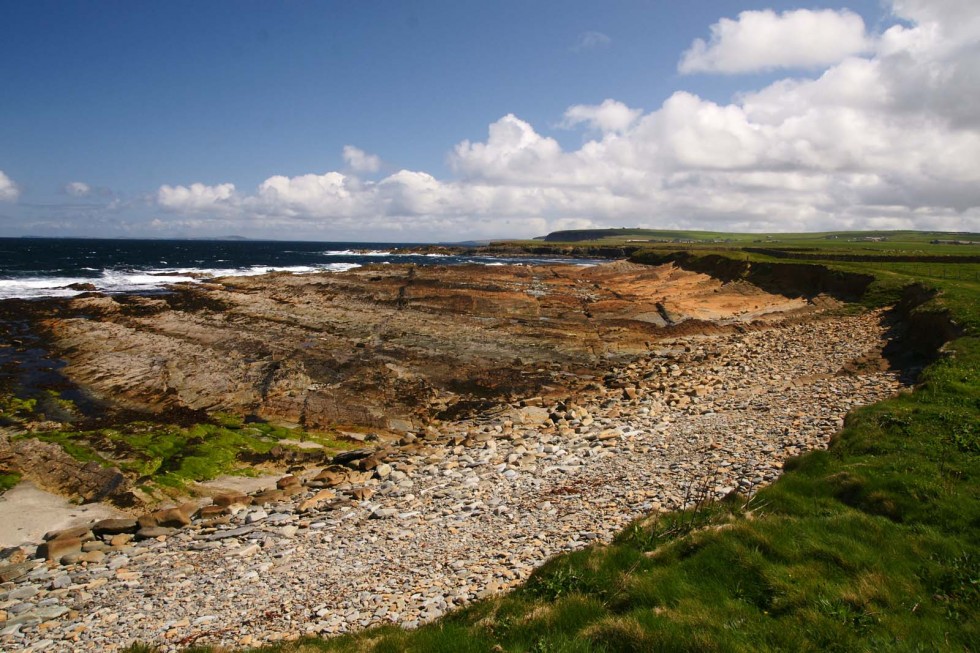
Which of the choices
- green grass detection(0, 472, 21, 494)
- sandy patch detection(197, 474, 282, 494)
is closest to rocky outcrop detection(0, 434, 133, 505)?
green grass detection(0, 472, 21, 494)

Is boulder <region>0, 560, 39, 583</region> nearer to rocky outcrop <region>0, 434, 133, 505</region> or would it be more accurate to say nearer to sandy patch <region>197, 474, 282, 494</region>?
rocky outcrop <region>0, 434, 133, 505</region>

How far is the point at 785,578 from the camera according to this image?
738cm

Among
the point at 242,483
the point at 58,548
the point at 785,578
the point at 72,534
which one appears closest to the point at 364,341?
the point at 242,483

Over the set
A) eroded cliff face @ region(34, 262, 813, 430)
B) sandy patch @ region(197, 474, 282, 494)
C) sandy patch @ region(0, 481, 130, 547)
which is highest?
eroded cliff face @ region(34, 262, 813, 430)

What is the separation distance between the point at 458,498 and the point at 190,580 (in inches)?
265

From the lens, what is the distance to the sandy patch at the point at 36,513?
47.7 ft

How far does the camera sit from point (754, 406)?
789 inches

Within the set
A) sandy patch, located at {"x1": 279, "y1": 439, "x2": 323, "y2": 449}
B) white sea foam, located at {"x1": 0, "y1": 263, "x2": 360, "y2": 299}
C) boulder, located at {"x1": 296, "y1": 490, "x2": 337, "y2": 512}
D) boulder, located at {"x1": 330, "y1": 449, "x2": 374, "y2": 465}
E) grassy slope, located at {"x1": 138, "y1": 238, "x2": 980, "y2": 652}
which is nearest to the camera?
grassy slope, located at {"x1": 138, "y1": 238, "x2": 980, "y2": 652}

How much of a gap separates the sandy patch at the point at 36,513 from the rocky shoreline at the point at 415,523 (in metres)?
1.60

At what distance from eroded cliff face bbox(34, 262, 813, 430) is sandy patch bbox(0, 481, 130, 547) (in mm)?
8473

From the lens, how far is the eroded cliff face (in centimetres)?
2695

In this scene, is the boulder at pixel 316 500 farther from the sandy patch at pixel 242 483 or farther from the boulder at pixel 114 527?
the boulder at pixel 114 527

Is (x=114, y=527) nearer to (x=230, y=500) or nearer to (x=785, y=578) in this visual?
(x=230, y=500)

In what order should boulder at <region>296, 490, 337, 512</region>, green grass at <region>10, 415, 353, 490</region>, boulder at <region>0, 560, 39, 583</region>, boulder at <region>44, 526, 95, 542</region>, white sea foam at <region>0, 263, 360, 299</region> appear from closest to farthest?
1. boulder at <region>0, 560, 39, 583</region>
2. boulder at <region>44, 526, 95, 542</region>
3. boulder at <region>296, 490, 337, 512</region>
4. green grass at <region>10, 415, 353, 490</region>
5. white sea foam at <region>0, 263, 360, 299</region>
